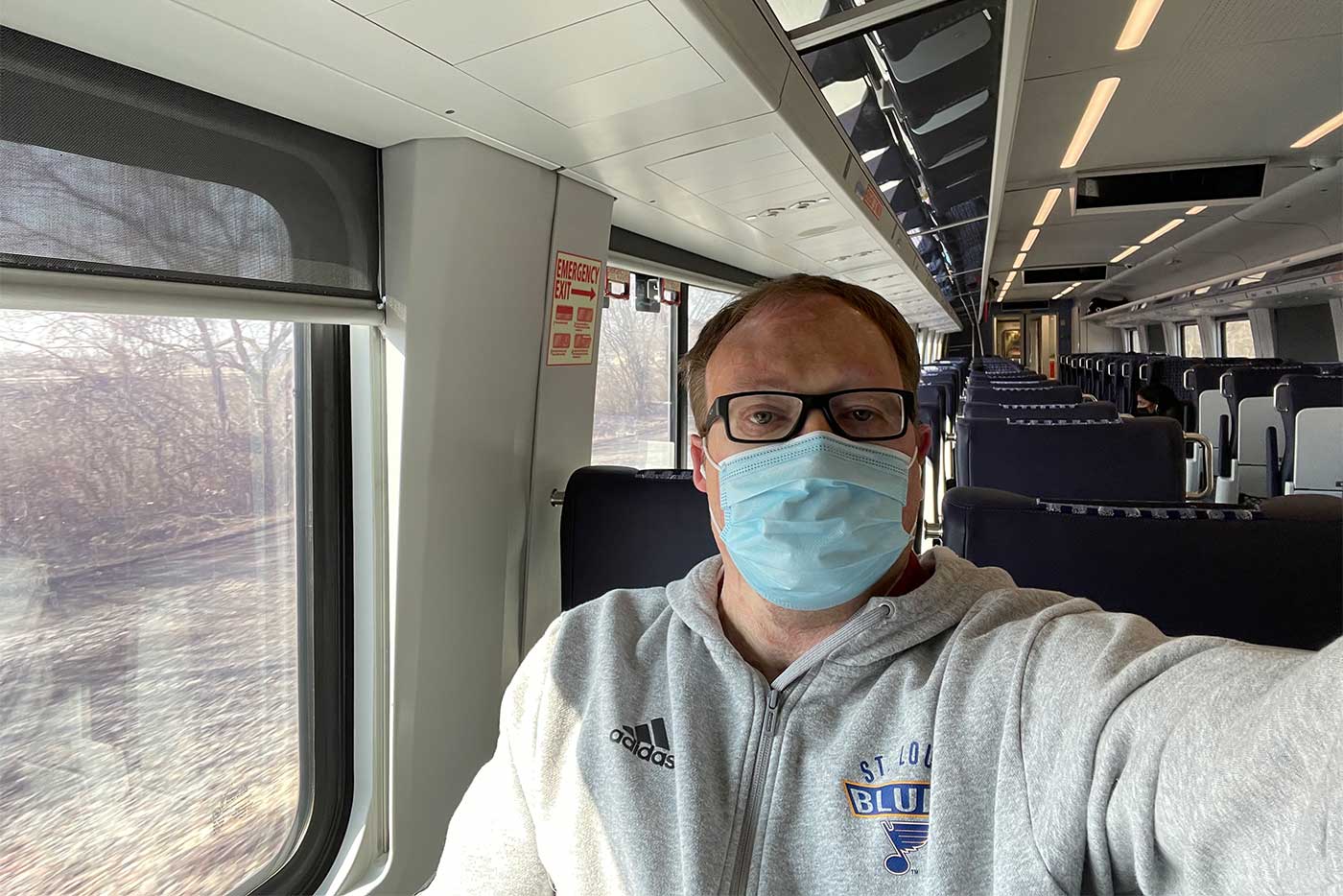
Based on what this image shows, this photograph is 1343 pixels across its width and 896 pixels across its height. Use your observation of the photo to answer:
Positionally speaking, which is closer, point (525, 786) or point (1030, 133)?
point (525, 786)

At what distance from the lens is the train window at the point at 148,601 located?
159 centimetres

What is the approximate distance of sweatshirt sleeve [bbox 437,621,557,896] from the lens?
1321 mm

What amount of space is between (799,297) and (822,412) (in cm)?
23

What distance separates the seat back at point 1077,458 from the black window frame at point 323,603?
2.48m

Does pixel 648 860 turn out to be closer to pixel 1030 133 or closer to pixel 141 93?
pixel 141 93

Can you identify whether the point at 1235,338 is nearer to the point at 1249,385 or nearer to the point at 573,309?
the point at 1249,385

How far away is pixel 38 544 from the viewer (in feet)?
5.21

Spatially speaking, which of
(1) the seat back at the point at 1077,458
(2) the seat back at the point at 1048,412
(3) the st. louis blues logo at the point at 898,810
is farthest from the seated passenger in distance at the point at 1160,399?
(3) the st. louis blues logo at the point at 898,810

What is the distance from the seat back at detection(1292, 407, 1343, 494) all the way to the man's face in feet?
15.8

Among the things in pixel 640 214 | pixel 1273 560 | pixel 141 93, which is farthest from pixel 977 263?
pixel 141 93

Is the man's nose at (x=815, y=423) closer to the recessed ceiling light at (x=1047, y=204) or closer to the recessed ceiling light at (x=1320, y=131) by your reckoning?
the recessed ceiling light at (x=1320, y=131)

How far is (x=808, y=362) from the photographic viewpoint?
1379mm

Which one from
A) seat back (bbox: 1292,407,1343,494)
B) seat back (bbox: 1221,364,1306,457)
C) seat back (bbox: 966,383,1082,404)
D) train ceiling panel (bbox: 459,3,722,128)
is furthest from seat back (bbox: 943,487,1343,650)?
seat back (bbox: 1221,364,1306,457)

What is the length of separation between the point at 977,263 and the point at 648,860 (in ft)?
33.1
